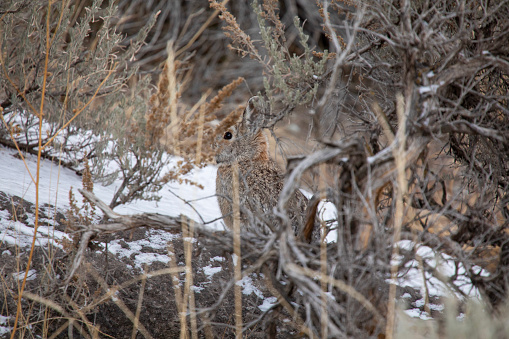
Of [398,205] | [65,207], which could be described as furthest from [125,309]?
[398,205]

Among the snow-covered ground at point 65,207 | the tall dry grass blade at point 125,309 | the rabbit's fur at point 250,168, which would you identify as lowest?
the tall dry grass blade at point 125,309

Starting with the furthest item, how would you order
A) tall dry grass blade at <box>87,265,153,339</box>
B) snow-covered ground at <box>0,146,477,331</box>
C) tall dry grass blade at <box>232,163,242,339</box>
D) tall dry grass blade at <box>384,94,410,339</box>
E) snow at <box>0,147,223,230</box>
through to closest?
snow at <box>0,147,223,230</box> < snow-covered ground at <box>0,146,477,331</box> < tall dry grass blade at <box>87,265,153,339</box> < tall dry grass blade at <box>232,163,242,339</box> < tall dry grass blade at <box>384,94,410,339</box>

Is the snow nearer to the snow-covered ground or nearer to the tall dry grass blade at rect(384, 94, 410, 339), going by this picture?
the snow-covered ground

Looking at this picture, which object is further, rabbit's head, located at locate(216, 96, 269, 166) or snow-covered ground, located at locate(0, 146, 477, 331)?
rabbit's head, located at locate(216, 96, 269, 166)

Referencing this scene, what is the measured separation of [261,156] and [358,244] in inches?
76.8

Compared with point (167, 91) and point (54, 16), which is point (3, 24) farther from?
point (167, 91)

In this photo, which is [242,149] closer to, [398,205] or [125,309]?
[125,309]

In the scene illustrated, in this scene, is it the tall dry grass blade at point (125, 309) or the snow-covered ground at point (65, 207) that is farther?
the snow-covered ground at point (65, 207)

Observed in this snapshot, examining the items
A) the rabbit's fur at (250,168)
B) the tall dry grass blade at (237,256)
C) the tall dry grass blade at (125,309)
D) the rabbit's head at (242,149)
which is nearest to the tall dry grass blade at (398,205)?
the tall dry grass blade at (237,256)

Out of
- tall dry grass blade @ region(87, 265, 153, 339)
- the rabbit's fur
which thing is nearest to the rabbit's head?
the rabbit's fur

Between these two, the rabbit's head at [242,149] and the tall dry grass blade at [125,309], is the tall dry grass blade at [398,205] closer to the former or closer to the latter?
the tall dry grass blade at [125,309]

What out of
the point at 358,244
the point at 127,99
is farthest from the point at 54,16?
the point at 358,244

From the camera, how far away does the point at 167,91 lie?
250 centimetres

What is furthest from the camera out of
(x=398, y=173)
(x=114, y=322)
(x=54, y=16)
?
(x=54, y=16)
